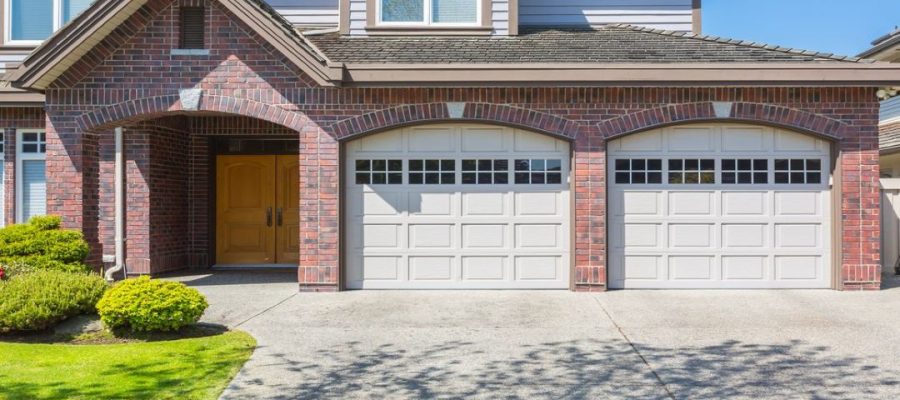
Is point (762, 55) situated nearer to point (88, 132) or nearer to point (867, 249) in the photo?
point (867, 249)

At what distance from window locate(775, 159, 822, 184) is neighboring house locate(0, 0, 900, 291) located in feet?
0.07

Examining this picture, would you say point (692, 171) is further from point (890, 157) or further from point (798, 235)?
point (890, 157)

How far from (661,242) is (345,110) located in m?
5.08

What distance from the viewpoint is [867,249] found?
10.7m

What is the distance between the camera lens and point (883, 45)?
17109 mm

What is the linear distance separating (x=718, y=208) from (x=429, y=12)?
575 cm

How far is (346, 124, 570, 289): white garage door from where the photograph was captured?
36.2ft

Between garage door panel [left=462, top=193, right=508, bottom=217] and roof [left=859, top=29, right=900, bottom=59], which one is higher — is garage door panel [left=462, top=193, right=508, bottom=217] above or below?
below

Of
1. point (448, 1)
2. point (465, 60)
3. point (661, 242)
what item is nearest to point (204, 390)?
point (465, 60)

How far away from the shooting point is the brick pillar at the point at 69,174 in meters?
10.8

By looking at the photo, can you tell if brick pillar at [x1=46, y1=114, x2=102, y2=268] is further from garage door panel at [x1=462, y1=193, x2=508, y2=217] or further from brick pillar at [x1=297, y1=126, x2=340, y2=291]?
garage door panel at [x1=462, y1=193, x2=508, y2=217]

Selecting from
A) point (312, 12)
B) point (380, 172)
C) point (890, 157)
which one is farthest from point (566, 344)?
point (890, 157)

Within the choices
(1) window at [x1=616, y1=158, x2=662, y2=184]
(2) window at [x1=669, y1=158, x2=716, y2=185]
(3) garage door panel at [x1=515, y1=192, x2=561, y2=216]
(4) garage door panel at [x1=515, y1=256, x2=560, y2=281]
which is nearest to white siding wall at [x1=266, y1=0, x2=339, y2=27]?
(3) garage door panel at [x1=515, y1=192, x2=561, y2=216]

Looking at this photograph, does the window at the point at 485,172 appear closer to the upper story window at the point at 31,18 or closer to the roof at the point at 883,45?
the upper story window at the point at 31,18
